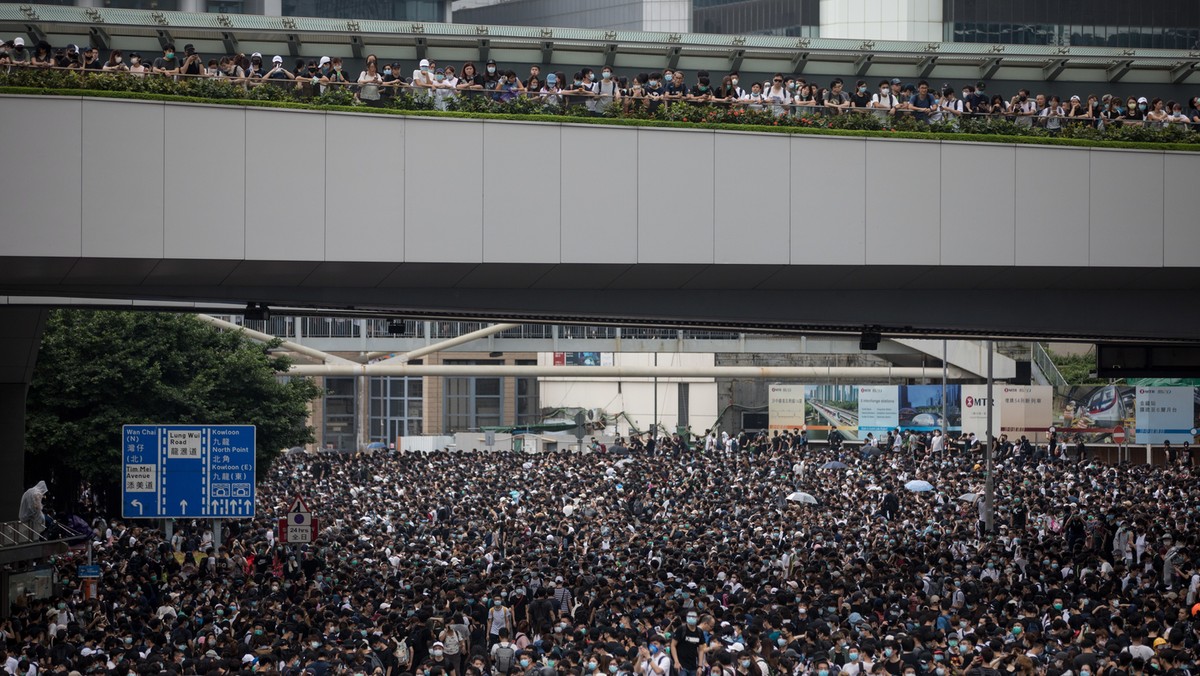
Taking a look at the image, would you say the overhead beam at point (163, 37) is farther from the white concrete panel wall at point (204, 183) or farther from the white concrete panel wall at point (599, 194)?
the white concrete panel wall at point (599, 194)

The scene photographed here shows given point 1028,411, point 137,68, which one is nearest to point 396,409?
point 1028,411

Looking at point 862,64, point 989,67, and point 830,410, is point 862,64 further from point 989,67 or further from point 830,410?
Result: point 830,410

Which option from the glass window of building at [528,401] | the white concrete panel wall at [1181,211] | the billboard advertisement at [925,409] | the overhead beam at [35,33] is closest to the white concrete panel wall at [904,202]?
the white concrete panel wall at [1181,211]

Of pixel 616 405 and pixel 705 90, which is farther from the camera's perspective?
pixel 616 405

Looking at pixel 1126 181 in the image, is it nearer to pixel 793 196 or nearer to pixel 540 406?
pixel 793 196

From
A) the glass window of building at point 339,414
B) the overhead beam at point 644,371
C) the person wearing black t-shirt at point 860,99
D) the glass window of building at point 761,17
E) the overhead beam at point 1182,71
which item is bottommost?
the glass window of building at point 339,414

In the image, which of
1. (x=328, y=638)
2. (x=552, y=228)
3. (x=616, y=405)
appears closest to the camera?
(x=328, y=638)

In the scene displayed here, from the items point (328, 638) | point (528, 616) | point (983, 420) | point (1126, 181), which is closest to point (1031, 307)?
point (1126, 181)

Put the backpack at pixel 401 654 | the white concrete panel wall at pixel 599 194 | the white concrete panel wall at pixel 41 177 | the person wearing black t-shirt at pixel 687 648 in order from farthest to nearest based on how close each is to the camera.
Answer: the white concrete panel wall at pixel 599 194 < the white concrete panel wall at pixel 41 177 < the backpack at pixel 401 654 < the person wearing black t-shirt at pixel 687 648
